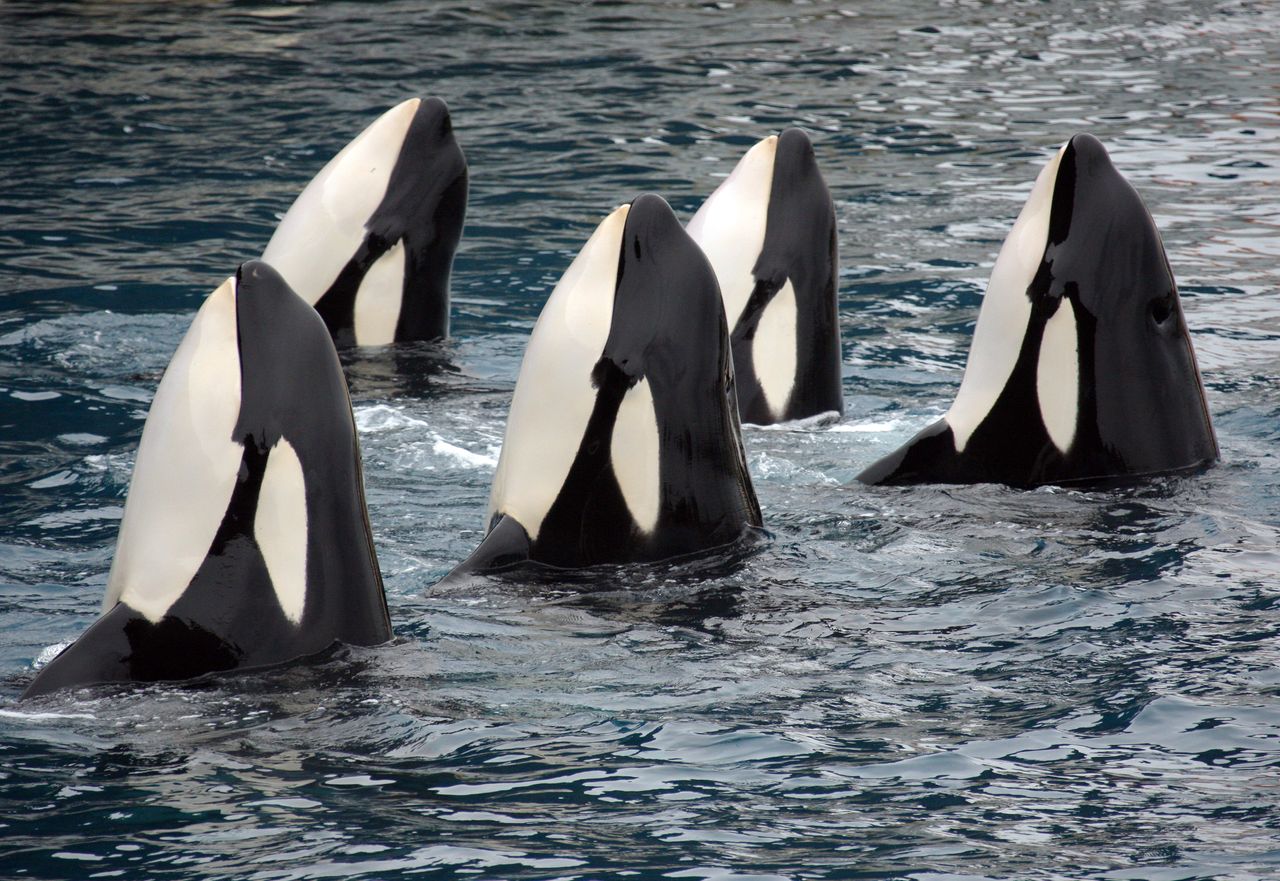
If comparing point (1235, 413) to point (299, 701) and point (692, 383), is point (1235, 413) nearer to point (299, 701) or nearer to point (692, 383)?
point (692, 383)

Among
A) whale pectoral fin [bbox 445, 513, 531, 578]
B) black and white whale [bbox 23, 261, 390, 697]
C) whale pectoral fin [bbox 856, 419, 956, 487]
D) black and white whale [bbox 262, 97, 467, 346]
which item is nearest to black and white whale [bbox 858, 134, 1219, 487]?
whale pectoral fin [bbox 856, 419, 956, 487]

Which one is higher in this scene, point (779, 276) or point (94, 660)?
point (779, 276)

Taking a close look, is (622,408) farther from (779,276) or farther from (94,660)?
(779,276)

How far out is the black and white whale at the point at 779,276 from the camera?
873 cm

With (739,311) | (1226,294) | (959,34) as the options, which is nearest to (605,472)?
(739,311)

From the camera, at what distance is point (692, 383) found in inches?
245

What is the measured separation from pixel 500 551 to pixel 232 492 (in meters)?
1.35

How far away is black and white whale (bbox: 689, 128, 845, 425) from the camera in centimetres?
873

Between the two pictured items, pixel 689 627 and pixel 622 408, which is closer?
pixel 689 627

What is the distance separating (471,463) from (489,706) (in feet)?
10.7

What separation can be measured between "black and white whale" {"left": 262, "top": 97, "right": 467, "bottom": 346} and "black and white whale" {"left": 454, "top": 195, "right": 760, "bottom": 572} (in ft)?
12.7

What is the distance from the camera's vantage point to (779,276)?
28.6 ft

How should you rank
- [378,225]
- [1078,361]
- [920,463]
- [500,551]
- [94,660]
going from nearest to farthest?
[94,660] → [500,551] → [1078,361] → [920,463] → [378,225]

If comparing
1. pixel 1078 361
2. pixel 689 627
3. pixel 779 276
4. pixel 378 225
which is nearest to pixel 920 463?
pixel 1078 361
